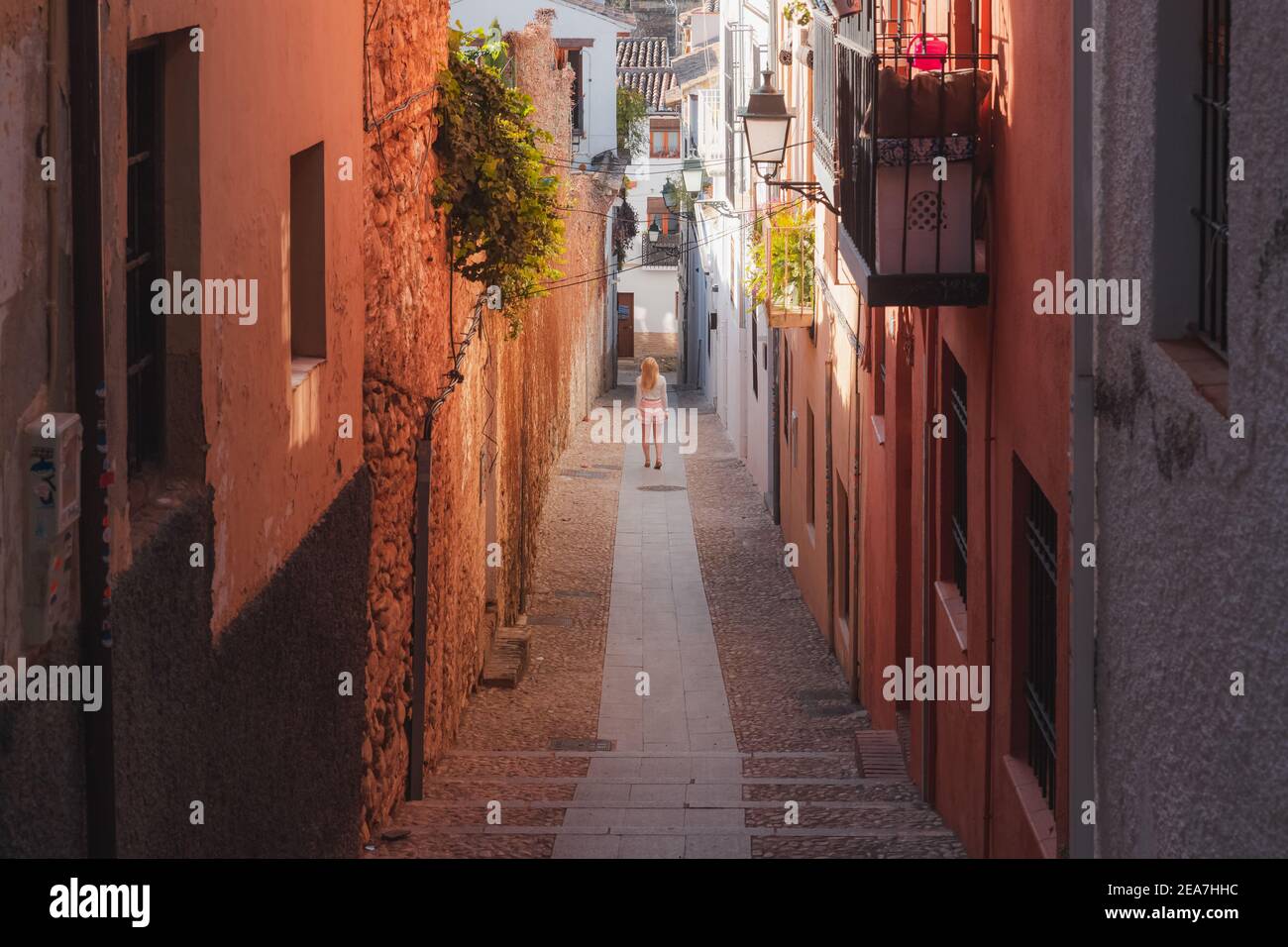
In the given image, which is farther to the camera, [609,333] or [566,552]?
[609,333]

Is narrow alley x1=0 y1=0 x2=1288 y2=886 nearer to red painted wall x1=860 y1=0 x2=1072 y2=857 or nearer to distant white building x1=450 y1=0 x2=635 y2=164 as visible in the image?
red painted wall x1=860 y1=0 x2=1072 y2=857

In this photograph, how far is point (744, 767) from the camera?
37.3 feet

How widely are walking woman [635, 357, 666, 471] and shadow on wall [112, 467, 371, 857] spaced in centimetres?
1784

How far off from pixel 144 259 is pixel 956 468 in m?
5.48

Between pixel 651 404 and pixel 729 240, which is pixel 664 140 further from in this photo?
pixel 651 404

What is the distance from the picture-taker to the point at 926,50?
852cm

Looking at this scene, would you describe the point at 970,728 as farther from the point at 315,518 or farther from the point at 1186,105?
the point at 1186,105

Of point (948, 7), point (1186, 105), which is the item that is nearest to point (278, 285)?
point (1186, 105)

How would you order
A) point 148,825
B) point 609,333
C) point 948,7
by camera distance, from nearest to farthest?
point 148,825
point 948,7
point 609,333

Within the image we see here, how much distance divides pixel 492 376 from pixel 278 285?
27.8ft

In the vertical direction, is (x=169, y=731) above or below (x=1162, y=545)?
below

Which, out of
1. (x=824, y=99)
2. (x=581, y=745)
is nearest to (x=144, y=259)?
(x=581, y=745)

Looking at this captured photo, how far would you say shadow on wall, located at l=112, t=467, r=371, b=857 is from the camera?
15.1 feet

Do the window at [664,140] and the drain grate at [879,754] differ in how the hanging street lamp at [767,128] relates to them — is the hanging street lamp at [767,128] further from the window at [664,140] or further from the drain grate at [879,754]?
the window at [664,140]
